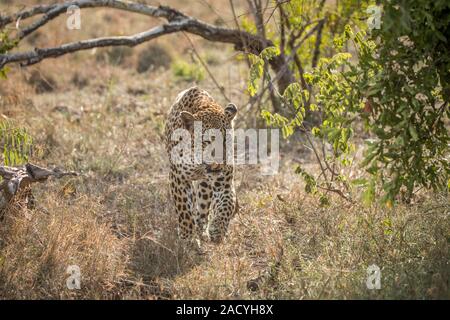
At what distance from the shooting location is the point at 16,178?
22.2 feet

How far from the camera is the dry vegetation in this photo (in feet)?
18.9

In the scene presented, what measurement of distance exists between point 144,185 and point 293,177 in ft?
6.83

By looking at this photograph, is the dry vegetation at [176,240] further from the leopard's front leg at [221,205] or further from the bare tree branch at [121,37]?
the bare tree branch at [121,37]

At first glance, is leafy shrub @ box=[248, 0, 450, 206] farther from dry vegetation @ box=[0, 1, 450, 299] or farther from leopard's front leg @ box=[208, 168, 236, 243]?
leopard's front leg @ box=[208, 168, 236, 243]

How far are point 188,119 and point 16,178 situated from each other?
1935mm

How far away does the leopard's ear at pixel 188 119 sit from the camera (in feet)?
23.3

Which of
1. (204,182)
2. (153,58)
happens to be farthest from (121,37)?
(153,58)

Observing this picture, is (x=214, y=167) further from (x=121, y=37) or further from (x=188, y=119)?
(x=121, y=37)

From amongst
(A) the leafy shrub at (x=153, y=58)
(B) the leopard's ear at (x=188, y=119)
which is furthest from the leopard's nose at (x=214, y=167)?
(A) the leafy shrub at (x=153, y=58)

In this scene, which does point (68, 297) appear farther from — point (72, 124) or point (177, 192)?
point (72, 124)

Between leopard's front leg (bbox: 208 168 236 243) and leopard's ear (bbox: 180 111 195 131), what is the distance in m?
0.64

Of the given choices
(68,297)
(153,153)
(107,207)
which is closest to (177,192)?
(107,207)

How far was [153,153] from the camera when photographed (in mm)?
9977

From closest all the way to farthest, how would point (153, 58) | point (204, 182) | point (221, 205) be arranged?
point (221, 205)
point (204, 182)
point (153, 58)
